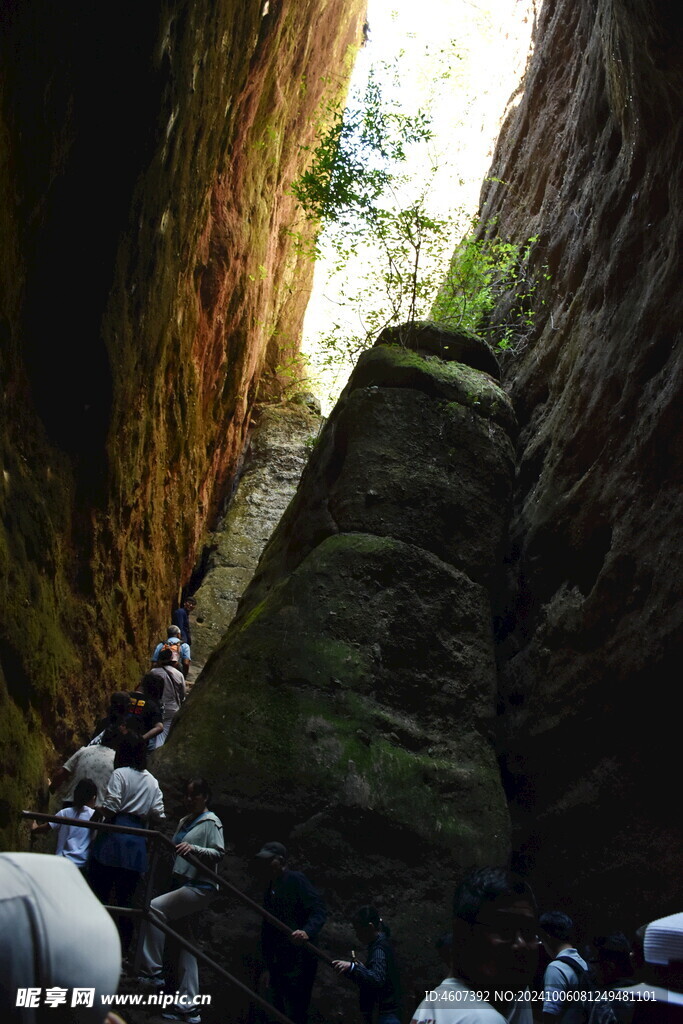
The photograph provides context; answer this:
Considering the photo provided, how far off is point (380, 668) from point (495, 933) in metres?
5.39

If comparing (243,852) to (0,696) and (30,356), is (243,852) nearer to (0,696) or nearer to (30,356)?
(0,696)

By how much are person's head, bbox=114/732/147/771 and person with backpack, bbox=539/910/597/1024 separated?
2.71m

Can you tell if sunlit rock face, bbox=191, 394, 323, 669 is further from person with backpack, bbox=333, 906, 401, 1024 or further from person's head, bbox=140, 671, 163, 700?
person with backpack, bbox=333, 906, 401, 1024

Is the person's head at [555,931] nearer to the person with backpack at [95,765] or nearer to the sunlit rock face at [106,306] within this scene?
the person with backpack at [95,765]

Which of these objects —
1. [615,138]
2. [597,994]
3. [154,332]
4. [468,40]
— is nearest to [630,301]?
[615,138]

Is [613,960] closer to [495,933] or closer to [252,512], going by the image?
[495,933]

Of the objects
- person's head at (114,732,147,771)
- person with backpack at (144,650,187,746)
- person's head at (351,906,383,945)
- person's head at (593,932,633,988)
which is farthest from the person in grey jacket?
person with backpack at (144,650,187,746)

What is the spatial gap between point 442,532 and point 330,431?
2164mm

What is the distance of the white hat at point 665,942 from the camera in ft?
6.05

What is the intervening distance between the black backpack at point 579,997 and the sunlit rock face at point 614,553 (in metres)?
3.06

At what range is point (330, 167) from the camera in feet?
37.6

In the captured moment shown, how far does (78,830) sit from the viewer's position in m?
5.84

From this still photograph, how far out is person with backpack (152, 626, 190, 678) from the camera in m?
9.84

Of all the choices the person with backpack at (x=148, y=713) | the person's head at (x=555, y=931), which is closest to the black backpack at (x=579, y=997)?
the person's head at (x=555, y=931)
